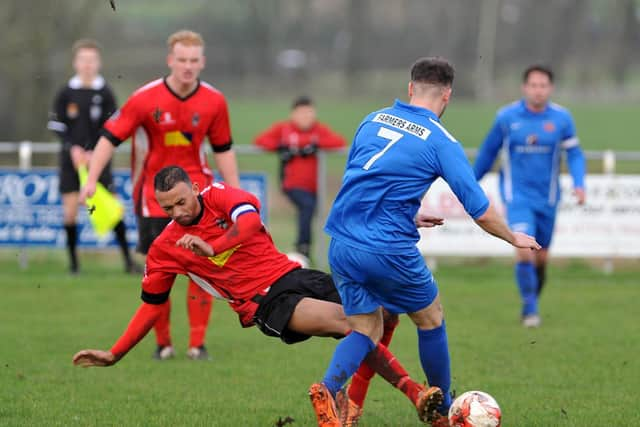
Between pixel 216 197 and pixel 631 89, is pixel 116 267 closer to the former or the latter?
pixel 216 197

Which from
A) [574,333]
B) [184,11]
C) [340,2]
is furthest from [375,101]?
[574,333]

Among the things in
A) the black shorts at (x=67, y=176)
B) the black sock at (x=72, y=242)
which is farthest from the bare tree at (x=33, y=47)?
the black shorts at (x=67, y=176)

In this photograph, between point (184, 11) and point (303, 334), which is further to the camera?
point (184, 11)

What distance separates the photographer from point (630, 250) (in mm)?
13883

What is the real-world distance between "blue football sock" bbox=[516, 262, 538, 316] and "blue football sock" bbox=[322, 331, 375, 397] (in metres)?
4.56

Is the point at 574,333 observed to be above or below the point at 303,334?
below

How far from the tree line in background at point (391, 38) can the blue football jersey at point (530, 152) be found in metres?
29.6

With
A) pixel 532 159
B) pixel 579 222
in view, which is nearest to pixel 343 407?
pixel 532 159

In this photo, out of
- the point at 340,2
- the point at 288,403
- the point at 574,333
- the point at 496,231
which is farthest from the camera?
the point at 340,2

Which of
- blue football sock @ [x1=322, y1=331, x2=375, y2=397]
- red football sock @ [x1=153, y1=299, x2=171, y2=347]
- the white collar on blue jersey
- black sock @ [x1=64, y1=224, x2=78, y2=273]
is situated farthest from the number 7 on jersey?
black sock @ [x1=64, y1=224, x2=78, y2=273]

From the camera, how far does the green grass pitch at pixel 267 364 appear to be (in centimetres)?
678

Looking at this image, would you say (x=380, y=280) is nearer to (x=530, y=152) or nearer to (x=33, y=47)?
(x=530, y=152)

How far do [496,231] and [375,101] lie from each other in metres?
39.1

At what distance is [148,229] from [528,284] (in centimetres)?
371
